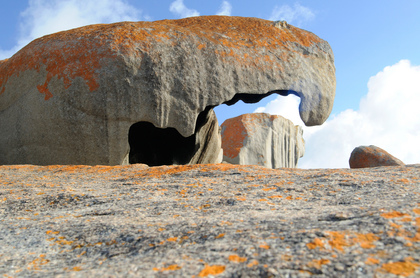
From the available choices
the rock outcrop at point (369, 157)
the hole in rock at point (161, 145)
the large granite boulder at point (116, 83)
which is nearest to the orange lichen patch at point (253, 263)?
the large granite boulder at point (116, 83)

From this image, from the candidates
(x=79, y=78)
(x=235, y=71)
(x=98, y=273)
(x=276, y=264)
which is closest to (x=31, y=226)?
(x=98, y=273)

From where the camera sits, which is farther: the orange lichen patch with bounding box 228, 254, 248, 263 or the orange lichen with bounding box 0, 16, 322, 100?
the orange lichen with bounding box 0, 16, 322, 100

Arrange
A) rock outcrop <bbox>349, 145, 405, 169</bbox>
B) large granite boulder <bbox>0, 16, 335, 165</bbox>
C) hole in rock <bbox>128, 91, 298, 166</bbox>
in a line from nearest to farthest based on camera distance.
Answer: large granite boulder <bbox>0, 16, 335, 165</bbox>, hole in rock <bbox>128, 91, 298, 166</bbox>, rock outcrop <bbox>349, 145, 405, 169</bbox>

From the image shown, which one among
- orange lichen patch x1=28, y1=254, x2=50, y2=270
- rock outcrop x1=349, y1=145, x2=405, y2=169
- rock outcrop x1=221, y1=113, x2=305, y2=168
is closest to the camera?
orange lichen patch x1=28, y1=254, x2=50, y2=270

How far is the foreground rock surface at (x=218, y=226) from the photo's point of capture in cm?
175

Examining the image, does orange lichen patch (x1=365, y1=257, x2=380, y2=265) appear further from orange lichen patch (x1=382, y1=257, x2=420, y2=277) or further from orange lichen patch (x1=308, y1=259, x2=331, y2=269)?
orange lichen patch (x1=308, y1=259, x2=331, y2=269)

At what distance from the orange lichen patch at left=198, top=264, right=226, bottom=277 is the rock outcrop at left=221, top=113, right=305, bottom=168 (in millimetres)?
14702

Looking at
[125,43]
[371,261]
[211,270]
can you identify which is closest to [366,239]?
[371,261]

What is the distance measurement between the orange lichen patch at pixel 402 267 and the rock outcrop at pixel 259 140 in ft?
48.5

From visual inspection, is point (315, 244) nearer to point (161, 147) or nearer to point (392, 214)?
point (392, 214)

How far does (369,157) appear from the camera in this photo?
12672mm

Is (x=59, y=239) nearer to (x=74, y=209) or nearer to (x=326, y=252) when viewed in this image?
(x=74, y=209)

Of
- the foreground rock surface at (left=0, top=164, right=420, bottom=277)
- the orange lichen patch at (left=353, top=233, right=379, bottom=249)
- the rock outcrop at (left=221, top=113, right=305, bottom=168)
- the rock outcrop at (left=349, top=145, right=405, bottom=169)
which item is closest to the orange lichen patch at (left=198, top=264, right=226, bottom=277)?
the foreground rock surface at (left=0, top=164, right=420, bottom=277)

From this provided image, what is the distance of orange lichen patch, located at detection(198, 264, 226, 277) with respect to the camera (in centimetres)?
169
